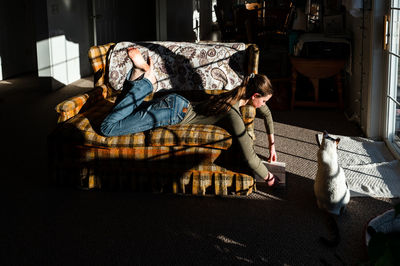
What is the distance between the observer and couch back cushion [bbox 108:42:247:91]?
3.75 metres

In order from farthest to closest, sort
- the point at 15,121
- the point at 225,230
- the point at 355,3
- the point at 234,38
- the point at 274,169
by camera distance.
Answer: the point at 234,38 < the point at 15,121 < the point at 355,3 < the point at 274,169 < the point at 225,230

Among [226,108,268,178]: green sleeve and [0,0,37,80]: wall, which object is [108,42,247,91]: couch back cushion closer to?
[226,108,268,178]: green sleeve

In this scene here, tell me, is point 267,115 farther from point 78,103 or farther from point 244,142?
point 78,103

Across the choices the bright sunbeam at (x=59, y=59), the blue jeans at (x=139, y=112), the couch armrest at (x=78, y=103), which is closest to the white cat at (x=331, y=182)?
the blue jeans at (x=139, y=112)

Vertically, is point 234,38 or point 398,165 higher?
point 234,38

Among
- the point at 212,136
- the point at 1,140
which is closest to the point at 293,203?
the point at 212,136

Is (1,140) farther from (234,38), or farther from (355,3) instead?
(234,38)

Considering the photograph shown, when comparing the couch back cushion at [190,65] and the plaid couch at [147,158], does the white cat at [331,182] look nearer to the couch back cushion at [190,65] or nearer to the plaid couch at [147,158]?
the plaid couch at [147,158]

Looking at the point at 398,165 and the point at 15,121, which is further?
the point at 15,121

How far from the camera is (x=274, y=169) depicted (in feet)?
10.8

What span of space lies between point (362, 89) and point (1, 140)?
10.4 feet

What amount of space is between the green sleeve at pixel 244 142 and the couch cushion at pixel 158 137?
0.06m

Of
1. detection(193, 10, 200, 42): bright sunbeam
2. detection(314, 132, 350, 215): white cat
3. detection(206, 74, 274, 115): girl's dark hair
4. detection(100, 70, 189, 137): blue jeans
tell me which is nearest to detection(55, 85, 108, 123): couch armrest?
detection(100, 70, 189, 137): blue jeans

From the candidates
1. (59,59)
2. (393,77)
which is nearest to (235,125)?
(393,77)
